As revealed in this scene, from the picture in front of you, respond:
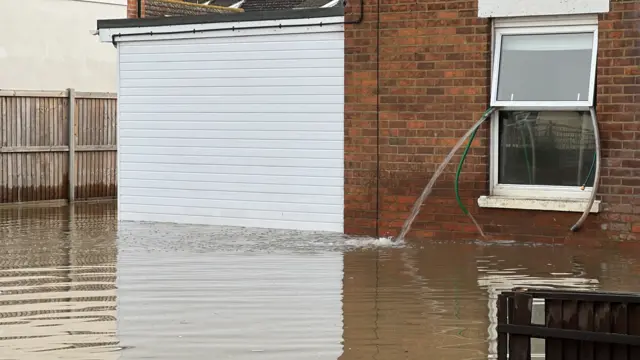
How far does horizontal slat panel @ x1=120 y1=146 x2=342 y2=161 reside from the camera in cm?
1608

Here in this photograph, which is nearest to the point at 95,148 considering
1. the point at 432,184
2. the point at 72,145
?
the point at 72,145

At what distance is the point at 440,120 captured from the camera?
1488 cm

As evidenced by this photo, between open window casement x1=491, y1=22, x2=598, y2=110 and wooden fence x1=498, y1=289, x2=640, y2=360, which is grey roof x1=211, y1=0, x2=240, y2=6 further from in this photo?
wooden fence x1=498, y1=289, x2=640, y2=360

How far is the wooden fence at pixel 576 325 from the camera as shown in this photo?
574 cm

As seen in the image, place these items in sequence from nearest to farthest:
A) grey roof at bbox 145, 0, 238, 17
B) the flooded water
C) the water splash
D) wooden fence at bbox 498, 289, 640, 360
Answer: wooden fence at bbox 498, 289, 640, 360
the flooded water
the water splash
grey roof at bbox 145, 0, 238, 17

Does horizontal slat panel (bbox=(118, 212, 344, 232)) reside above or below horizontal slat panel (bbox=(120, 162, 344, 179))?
below

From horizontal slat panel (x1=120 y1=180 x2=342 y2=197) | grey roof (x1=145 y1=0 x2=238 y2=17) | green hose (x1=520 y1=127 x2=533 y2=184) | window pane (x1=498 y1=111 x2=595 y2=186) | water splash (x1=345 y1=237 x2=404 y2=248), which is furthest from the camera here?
grey roof (x1=145 y1=0 x2=238 y2=17)

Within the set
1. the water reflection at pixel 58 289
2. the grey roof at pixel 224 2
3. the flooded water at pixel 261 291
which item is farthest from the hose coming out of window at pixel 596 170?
the grey roof at pixel 224 2

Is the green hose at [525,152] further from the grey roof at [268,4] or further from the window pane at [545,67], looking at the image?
the grey roof at [268,4]

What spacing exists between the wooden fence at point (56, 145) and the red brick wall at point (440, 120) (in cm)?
875

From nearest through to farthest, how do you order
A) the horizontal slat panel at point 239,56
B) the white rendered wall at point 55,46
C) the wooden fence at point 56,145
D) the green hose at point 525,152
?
the green hose at point 525,152
the horizontal slat panel at point 239,56
the wooden fence at point 56,145
the white rendered wall at point 55,46

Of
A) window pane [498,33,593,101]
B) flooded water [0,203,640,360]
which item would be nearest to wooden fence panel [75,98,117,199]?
flooded water [0,203,640,360]

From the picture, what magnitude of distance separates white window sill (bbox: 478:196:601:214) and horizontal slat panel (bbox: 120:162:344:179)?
2.17m

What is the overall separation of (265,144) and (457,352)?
8.60 metres
